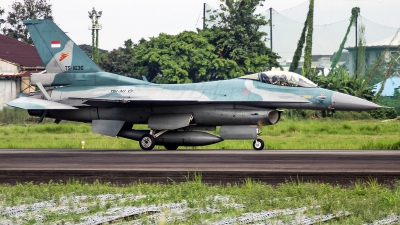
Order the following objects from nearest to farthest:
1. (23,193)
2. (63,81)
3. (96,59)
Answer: (23,193) → (63,81) → (96,59)

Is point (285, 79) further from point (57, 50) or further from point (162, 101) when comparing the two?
point (57, 50)

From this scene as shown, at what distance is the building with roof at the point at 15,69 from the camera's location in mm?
47438

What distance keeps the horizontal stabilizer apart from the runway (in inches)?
151

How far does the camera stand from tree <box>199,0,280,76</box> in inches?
2020

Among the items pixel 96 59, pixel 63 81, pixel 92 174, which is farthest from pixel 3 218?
pixel 96 59

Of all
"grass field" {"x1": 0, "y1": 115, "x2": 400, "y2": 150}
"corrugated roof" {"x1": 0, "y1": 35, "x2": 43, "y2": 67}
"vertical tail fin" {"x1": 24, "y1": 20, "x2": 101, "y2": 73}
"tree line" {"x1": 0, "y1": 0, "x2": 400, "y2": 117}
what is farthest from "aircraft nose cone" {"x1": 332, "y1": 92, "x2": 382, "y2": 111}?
"corrugated roof" {"x1": 0, "y1": 35, "x2": 43, "y2": 67}

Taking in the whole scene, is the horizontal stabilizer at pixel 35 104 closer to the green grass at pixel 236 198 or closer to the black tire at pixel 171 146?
the black tire at pixel 171 146

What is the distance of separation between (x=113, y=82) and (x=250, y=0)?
111ft

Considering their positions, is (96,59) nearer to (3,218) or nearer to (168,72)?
(168,72)

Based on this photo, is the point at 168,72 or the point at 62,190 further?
the point at 168,72

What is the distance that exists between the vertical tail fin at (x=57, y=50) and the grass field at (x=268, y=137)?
2.99 meters

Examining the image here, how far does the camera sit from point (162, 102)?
21375mm

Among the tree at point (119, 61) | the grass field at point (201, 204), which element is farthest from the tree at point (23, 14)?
the grass field at point (201, 204)

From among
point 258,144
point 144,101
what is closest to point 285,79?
point 258,144
